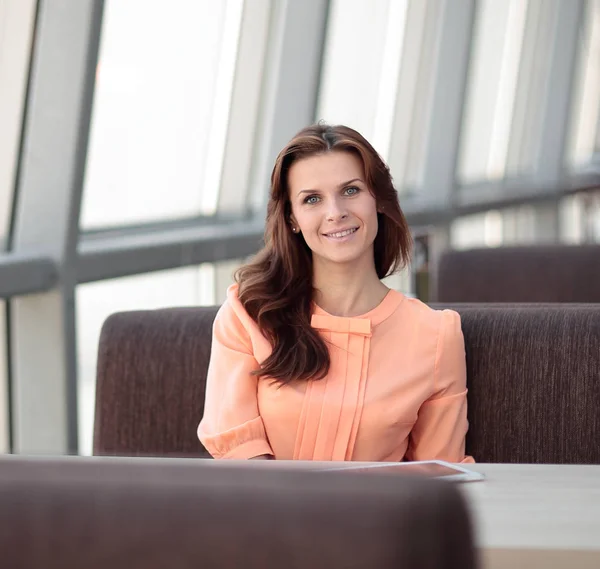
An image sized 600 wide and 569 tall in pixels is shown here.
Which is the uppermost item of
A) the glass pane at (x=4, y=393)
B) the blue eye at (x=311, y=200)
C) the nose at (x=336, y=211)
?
the blue eye at (x=311, y=200)

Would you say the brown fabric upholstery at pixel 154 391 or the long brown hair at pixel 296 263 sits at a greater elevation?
the long brown hair at pixel 296 263

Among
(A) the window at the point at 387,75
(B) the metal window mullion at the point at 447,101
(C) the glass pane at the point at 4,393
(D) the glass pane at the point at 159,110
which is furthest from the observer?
(B) the metal window mullion at the point at 447,101

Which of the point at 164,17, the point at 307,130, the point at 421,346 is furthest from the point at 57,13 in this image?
the point at 421,346

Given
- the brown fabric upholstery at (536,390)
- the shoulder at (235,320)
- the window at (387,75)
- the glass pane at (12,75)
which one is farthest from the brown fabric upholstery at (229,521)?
the window at (387,75)

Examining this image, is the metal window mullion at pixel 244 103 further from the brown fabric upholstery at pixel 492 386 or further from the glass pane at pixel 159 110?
the brown fabric upholstery at pixel 492 386

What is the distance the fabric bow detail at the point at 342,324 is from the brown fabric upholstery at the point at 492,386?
27 cm

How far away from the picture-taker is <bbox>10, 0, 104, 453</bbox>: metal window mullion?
363cm

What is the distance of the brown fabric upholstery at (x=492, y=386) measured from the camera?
229 cm

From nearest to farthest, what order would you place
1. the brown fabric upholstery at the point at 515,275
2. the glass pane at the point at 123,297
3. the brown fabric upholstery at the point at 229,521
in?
the brown fabric upholstery at the point at 229,521, the brown fabric upholstery at the point at 515,275, the glass pane at the point at 123,297

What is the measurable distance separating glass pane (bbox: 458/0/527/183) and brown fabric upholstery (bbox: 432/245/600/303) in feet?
20.1

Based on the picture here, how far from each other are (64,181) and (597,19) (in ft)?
41.6

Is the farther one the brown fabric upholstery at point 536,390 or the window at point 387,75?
the window at point 387,75

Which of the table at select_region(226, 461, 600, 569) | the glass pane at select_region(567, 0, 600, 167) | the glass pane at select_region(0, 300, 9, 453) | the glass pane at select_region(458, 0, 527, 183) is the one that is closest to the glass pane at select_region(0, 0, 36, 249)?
the glass pane at select_region(0, 300, 9, 453)

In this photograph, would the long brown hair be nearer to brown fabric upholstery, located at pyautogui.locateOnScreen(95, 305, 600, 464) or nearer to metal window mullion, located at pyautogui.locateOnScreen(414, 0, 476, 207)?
brown fabric upholstery, located at pyautogui.locateOnScreen(95, 305, 600, 464)
